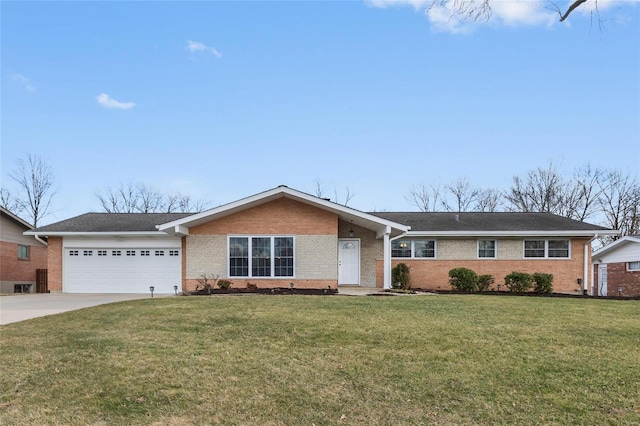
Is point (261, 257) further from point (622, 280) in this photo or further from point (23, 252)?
point (622, 280)

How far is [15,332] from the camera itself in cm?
848

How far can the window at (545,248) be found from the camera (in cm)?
2108

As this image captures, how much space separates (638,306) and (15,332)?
48.8 ft

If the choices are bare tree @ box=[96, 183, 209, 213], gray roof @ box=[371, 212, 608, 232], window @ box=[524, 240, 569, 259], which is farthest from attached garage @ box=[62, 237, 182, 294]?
bare tree @ box=[96, 183, 209, 213]

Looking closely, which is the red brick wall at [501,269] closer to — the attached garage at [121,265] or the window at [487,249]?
the window at [487,249]

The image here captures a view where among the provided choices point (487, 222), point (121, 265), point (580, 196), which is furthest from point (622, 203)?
point (121, 265)

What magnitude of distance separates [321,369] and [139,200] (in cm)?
4597

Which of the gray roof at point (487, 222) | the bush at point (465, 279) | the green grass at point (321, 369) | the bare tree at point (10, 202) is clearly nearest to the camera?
the green grass at point (321, 369)

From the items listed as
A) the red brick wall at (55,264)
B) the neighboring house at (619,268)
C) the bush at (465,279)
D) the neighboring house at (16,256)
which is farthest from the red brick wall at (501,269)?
the neighboring house at (16,256)

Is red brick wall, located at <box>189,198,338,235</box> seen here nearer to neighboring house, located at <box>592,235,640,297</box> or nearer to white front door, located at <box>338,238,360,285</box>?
white front door, located at <box>338,238,360,285</box>

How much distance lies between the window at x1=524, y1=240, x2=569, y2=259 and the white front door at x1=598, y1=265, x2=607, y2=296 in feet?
15.4

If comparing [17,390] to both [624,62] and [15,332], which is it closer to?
[15,332]

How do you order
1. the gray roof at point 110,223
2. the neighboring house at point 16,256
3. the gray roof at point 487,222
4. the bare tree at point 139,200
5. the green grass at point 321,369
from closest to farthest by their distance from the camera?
the green grass at point 321,369
the gray roof at point 110,223
the gray roof at point 487,222
the neighboring house at point 16,256
the bare tree at point 139,200

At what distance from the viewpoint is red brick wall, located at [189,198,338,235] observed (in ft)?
58.2
